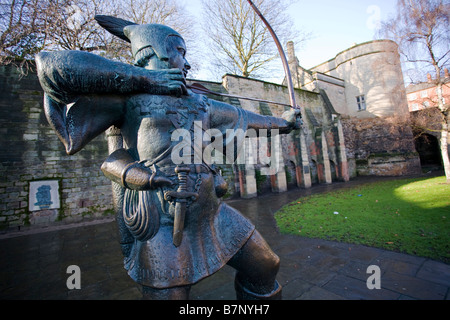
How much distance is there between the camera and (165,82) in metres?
1.27

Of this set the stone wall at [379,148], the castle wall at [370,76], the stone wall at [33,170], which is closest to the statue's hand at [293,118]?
the stone wall at [33,170]

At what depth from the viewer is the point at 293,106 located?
1881 millimetres

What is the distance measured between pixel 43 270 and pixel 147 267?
371 cm

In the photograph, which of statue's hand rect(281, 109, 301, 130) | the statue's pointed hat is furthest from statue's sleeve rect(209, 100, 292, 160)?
the statue's pointed hat

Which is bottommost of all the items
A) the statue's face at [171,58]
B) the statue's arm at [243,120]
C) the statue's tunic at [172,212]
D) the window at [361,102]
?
the statue's tunic at [172,212]

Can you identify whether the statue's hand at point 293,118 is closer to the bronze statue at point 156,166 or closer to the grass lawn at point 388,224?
the bronze statue at point 156,166

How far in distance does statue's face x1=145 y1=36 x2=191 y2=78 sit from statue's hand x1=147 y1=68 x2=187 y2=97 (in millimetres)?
170

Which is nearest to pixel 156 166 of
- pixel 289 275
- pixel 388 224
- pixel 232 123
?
pixel 232 123

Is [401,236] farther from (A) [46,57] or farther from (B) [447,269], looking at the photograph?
(A) [46,57]

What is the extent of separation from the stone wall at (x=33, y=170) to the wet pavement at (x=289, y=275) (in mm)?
3160

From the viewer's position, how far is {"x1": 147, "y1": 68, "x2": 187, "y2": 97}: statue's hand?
49.9 inches

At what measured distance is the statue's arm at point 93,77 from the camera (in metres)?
1.03

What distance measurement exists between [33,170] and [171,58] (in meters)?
8.61

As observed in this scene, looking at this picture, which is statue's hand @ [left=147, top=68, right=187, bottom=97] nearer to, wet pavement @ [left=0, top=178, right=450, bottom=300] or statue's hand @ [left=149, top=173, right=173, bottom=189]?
statue's hand @ [left=149, top=173, right=173, bottom=189]
